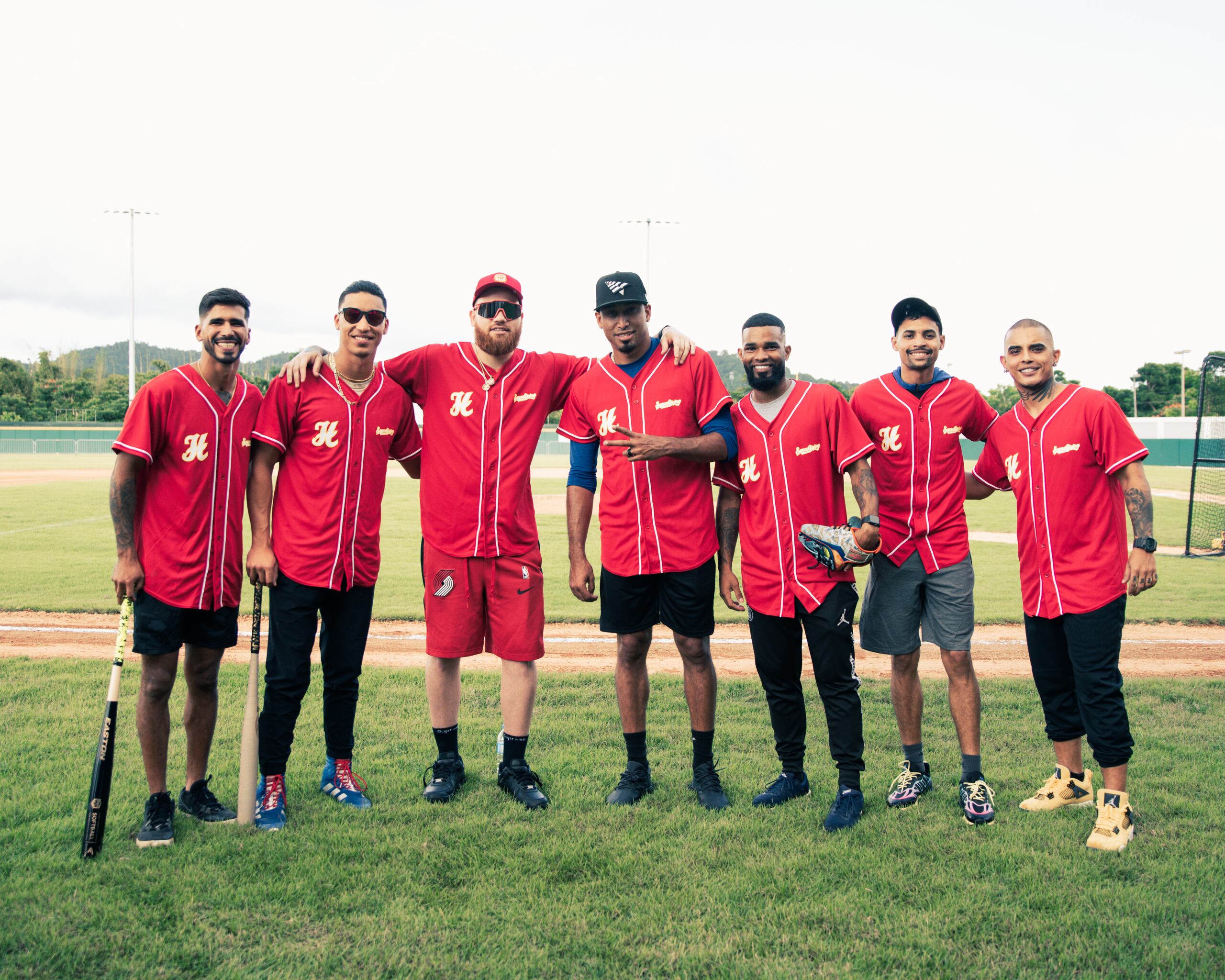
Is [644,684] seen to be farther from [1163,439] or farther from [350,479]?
[1163,439]

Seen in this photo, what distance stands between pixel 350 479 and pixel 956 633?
3.12 m

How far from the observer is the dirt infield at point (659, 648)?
7.36 m

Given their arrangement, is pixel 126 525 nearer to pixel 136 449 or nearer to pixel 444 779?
pixel 136 449

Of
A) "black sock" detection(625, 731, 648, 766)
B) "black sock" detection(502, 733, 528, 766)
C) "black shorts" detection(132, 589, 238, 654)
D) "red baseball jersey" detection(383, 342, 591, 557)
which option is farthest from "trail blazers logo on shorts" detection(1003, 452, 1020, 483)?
"black shorts" detection(132, 589, 238, 654)

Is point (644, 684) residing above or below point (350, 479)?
below

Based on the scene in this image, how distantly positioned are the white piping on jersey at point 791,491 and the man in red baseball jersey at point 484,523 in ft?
2.06

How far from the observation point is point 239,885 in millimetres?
3387

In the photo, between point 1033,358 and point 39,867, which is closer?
point 39,867

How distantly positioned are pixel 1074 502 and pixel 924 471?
0.69 metres

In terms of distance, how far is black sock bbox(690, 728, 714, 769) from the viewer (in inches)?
175

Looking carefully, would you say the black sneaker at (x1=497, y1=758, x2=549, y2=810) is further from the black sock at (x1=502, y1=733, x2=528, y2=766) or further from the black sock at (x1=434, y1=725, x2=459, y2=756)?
the black sock at (x1=434, y1=725, x2=459, y2=756)

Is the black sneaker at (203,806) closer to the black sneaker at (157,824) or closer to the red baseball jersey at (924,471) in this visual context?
the black sneaker at (157,824)

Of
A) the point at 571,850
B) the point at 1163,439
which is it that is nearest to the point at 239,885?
the point at 571,850

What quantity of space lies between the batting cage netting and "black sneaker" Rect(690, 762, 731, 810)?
10.9 m
